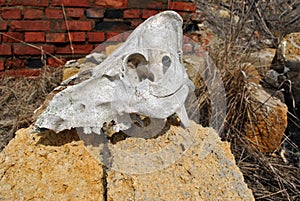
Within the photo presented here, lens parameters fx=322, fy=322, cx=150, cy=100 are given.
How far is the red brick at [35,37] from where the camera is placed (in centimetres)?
245

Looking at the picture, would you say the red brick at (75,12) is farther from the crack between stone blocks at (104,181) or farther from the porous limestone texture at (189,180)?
the crack between stone blocks at (104,181)

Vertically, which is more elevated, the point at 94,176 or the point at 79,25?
the point at 79,25

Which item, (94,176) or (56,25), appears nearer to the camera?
(94,176)

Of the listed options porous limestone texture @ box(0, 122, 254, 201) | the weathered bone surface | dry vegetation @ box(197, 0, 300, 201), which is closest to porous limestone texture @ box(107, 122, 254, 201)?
Answer: porous limestone texture @ box(0, 122, 254, 201)

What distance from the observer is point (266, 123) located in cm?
222

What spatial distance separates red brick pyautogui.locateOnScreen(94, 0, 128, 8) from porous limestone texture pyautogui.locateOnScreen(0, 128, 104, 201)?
1518 mm

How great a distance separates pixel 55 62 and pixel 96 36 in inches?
15.4

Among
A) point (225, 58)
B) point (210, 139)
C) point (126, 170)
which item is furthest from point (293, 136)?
point (126, 170)

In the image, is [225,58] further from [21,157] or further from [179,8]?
[21,157]

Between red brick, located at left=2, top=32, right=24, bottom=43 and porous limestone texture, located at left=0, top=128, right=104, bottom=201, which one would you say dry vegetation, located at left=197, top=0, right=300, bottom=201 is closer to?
porous limestone texture, located at left=0, top=128, right=104, bottom=201

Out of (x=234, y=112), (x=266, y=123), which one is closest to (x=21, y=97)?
(x=234, y=112)

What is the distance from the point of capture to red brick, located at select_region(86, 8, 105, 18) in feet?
8.24

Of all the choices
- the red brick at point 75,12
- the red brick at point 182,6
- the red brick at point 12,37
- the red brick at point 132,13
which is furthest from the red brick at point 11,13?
the red brick at point 182,6

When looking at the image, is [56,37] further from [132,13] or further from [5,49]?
[132,13]
